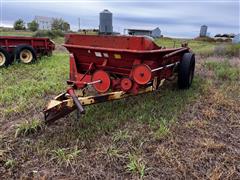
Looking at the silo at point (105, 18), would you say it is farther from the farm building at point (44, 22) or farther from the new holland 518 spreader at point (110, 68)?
the farm building at point (44, 22)

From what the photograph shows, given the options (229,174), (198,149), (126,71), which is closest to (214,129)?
(198,149)

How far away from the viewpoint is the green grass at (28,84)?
441 centimetres

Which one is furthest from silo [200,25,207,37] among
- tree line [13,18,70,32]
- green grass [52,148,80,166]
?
green grass [52,148,80,166]

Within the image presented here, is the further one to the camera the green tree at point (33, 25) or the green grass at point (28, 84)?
the green tree at point (33, 25)

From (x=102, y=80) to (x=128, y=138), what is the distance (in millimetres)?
1095

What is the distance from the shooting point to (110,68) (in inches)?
160

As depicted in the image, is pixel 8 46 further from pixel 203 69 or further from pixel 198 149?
pixel 198 149

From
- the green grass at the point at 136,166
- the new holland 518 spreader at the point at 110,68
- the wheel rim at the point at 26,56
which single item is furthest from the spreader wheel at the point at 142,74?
the wheel rim at the point at 26,56

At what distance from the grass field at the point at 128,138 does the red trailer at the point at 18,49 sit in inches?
109

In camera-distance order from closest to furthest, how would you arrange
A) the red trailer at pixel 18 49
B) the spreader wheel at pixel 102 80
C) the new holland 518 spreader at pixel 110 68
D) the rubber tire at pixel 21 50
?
→ the new holland 518 spreader at pixel 110 68 → the spreader wheel at pixel 102 80 → the red trailer at pixel 18 49 → the rubber tire at pixel 21 50

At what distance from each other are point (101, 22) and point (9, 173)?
6280mm

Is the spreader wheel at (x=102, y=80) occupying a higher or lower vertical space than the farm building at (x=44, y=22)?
lower

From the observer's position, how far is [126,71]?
3.94 meters

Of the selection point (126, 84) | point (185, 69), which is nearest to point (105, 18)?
point (185, 69)
